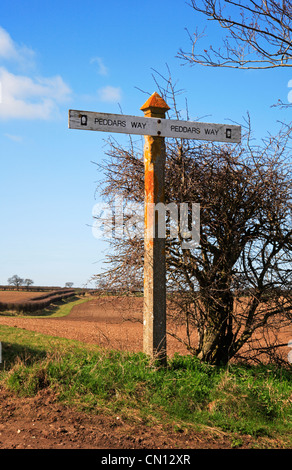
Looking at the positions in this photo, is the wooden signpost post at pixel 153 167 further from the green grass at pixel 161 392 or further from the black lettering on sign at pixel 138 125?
the green grass at pixel 161 392

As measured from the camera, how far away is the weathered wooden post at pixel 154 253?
7.23 meters

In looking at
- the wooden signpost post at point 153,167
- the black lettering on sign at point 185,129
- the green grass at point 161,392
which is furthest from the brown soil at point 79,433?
the black lettering on sign at point 185,129

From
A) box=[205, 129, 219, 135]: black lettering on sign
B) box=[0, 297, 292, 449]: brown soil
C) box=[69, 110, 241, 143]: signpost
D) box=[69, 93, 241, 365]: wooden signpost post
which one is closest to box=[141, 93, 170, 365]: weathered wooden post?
box=[69, 93, 241, 365]: wooden signpost post

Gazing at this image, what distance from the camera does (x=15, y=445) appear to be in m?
4.83

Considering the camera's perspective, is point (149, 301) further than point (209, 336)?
No

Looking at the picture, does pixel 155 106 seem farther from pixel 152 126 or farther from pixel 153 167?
pixel 153 167

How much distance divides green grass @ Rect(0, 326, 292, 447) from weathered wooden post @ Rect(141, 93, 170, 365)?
360mm

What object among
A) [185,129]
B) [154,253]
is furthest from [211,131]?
[154,253]

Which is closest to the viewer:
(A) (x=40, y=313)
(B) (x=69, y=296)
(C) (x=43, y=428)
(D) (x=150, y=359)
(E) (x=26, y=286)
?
(C) (x=43, y=428)

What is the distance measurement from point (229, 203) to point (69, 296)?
191 feet

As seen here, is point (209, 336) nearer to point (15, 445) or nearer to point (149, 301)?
point (149, 301)

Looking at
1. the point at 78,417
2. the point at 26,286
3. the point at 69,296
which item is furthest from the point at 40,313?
the point at 78,417

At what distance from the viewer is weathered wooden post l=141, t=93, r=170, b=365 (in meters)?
7.23

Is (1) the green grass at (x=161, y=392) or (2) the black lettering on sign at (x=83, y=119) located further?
(2) the black lettering on sign at (x=83, y=119)
